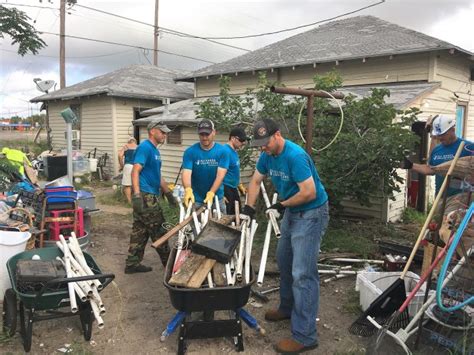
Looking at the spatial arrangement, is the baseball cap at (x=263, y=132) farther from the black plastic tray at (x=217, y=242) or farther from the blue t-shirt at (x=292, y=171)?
the black plastic tray at (x=217, y=242)

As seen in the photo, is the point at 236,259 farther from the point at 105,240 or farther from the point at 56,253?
the point at 105,240

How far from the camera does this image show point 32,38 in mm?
9312

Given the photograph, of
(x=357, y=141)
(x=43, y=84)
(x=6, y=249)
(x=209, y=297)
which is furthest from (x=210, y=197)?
(x=43, y=84)

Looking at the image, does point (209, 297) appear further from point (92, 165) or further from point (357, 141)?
point (92, 165)

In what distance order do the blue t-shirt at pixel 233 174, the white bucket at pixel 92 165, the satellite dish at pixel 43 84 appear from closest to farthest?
the blue t-shirt at pixel 233 174 < the white bucket at pixel 92 165 < the satellite dish at pixel 43 84

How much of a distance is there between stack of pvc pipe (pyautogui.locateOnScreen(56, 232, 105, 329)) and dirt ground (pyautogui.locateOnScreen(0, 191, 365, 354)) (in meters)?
0.36

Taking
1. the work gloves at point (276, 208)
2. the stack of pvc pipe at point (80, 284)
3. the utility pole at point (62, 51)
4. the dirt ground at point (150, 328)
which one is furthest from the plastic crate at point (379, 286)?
the utility pole at point (62, 51)

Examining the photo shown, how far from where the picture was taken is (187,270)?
3.12m

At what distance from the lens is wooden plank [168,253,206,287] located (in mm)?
2984

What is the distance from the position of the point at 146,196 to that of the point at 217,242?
1.82 meters

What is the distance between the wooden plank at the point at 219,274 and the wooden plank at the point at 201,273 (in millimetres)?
46

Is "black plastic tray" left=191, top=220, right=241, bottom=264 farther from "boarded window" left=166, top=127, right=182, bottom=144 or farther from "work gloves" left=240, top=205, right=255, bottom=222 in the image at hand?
"boarded window" left=166, top=127, right=182, bottom=144

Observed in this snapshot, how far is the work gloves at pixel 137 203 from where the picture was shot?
4.61 meters

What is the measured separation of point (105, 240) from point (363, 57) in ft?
24.2
